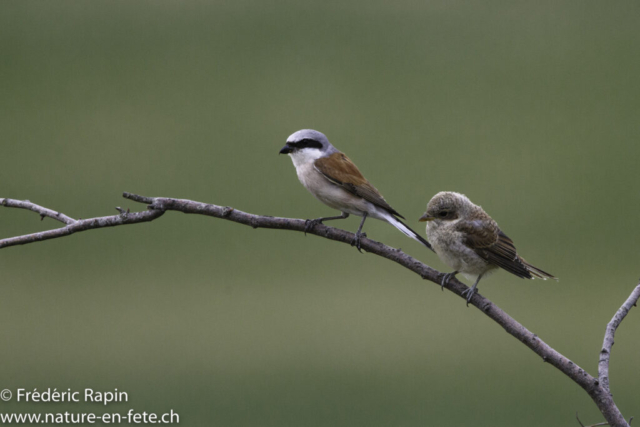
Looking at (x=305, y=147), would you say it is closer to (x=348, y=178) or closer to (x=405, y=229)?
(x=348, y=178)

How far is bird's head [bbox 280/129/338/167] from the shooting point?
302cm

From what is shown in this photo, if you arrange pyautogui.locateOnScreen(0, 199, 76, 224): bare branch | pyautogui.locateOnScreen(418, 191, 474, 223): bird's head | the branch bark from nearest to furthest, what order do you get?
the branch bark
pyautogui.locateOnScreen(0, 199, 76, 224): bare branch
pyautogui.locateOnScreen(418, 191, 474, 223): bird's head

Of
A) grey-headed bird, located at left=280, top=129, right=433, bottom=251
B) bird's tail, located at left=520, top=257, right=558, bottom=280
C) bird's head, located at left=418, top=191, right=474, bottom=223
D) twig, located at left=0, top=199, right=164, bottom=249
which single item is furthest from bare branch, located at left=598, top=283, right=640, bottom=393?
twig, located at left=0, top=199, right=164, bottom=249

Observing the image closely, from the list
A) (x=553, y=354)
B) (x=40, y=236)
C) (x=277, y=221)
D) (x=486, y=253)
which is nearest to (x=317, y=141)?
(x=486, y=253)

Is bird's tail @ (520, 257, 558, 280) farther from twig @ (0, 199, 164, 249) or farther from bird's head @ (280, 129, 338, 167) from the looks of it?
twig @ (0, 199, 164, 249)

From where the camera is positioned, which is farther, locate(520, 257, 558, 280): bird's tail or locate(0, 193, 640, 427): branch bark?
locate(520, 257, 558, 280): bird's tail

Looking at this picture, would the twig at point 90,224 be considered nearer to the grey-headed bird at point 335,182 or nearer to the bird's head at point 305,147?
the grey-headed bird at point 335,182

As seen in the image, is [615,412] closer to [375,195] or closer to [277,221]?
[277,221]

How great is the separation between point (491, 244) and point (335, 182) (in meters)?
0.91

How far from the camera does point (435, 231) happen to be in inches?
94.7

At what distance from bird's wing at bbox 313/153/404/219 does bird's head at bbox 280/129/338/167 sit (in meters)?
0.06

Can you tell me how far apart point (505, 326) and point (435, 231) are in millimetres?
876

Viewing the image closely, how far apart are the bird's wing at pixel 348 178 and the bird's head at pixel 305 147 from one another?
0.19ft

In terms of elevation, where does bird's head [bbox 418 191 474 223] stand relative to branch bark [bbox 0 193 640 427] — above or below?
above
